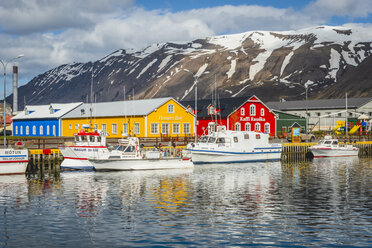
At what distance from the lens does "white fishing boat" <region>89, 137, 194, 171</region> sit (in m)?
44.1

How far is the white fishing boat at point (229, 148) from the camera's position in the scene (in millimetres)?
53250

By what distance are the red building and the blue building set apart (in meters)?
26.3

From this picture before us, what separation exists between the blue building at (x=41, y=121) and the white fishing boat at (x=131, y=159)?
39579 millimetres

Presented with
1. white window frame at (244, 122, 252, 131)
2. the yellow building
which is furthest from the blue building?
white window frame at (244, 122, 252, 131)

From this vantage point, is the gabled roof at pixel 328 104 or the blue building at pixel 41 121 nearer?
the blue building at pixel 41 121

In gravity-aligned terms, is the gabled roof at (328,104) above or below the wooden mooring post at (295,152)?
above

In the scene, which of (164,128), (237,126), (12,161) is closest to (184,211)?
(12,161)

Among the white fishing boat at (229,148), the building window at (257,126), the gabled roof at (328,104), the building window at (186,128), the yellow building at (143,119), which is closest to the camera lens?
the white fishing boat at (229,148)

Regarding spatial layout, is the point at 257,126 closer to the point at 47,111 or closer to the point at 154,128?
the point at 154,128

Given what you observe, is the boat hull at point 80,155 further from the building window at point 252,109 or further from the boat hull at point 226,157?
Answer: the building window at point 252,109

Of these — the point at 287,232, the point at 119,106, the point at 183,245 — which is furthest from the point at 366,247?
the point at 119,106

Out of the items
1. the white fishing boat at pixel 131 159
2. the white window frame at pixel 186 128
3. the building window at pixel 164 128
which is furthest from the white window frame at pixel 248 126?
the white fishing boat at pixel 131 159

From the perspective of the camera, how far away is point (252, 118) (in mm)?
85125

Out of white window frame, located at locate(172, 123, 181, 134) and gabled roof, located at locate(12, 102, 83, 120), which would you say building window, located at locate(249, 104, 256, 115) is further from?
gabled roof, located at locate(12, 102, 83, 120)
